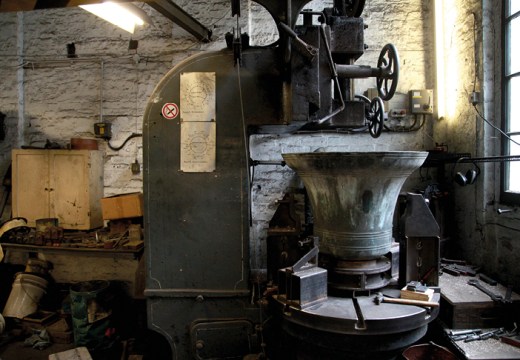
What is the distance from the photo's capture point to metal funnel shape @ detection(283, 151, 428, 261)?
67.8 inches

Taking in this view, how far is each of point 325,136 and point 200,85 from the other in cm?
181

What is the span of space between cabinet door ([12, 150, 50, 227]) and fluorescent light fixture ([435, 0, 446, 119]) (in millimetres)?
4003

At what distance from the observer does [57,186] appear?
3.53m

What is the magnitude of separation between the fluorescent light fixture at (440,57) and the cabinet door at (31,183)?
13.1 feet

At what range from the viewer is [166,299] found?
2.11 meters

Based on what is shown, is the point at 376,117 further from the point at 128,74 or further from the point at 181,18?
the point at 128,74

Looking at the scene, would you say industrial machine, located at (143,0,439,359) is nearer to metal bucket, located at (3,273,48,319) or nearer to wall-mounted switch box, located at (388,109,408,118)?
wall-mounted switch box, located at (388,109,408,118)

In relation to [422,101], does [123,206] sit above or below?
below

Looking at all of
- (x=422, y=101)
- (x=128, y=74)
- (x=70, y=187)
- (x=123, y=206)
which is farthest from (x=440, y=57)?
(x=70, y=187)

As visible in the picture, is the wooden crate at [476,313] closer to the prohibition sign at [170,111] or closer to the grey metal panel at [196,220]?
the grey metal panel at [196,220]

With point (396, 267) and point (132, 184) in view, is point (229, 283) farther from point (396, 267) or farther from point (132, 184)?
point (132, 184)

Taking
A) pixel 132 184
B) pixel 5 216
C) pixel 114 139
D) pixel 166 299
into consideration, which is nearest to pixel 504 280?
pixel 166 299

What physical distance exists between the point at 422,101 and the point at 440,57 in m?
0.44

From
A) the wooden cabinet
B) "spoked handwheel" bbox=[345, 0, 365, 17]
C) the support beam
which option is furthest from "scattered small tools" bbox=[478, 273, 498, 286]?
the wooden cabinet
